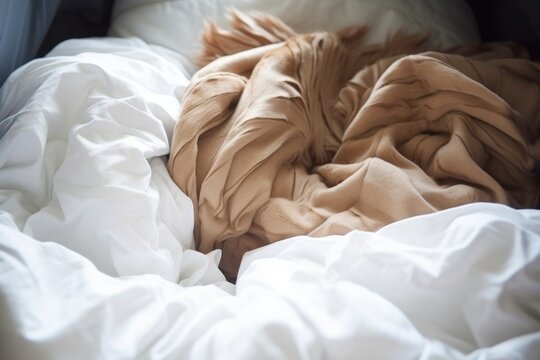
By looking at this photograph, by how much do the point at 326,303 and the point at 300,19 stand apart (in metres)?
0.53

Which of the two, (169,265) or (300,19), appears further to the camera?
(300,19)

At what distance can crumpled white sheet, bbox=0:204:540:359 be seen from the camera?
13.6 inches

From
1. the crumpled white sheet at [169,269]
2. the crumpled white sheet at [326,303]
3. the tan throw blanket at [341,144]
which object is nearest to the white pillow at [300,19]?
the tan throw blanket at [341,144]

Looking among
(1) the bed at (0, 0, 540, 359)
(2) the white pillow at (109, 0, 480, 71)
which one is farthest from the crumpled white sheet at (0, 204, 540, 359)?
(2) the white pillow at (109, 0, 480, 71)

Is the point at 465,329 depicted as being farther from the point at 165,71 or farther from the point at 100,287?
the point at 165,71

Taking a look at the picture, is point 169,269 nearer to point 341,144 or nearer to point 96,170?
point 96,170

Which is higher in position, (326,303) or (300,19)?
(300,19)

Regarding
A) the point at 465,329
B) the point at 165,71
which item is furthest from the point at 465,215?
the point at 165,71

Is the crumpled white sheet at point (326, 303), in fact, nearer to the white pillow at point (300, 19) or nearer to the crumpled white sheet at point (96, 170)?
the crumpled white sheet at point (96, 170)

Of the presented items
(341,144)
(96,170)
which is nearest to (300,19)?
(341,144)

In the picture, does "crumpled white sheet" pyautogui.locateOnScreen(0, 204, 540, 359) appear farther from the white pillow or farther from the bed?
the white pillow

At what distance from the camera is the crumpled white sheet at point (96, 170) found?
469 millimetres

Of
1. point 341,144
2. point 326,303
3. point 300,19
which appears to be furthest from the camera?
point 300,19

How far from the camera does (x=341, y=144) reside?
63cm
